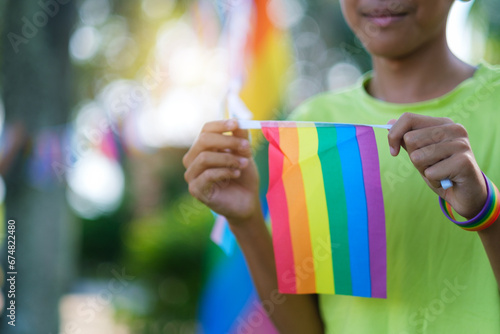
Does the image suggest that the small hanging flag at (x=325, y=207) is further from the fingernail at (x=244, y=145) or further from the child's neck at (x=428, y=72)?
the child's neck at (x=428, y=72)

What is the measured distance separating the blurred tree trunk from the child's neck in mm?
2549

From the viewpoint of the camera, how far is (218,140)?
112 centimetres

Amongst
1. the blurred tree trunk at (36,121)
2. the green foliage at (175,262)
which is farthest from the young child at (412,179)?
the green foliage at (175,262)

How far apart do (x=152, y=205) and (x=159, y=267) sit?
8300 mm

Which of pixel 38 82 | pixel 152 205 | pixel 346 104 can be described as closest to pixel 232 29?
pixel 346 104

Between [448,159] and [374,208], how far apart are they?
25cm

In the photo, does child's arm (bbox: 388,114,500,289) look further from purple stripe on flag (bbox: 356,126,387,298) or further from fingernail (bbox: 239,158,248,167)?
fingernail (bbox: 239,158,248,167)

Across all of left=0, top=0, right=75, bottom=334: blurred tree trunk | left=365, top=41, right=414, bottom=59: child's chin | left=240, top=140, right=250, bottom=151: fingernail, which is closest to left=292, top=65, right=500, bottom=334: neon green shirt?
left=365, top=41, right=414, bottom=59: child's chin

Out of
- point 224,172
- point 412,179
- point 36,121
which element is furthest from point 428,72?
point 36,121

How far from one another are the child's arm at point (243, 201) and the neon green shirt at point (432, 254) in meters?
0.10

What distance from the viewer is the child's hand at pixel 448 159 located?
0.84m

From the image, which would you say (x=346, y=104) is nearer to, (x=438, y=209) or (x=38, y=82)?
(x=438, y=209)

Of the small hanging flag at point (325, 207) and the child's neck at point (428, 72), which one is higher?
the child's neck at point (428, 72)

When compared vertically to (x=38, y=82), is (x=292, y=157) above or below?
below
